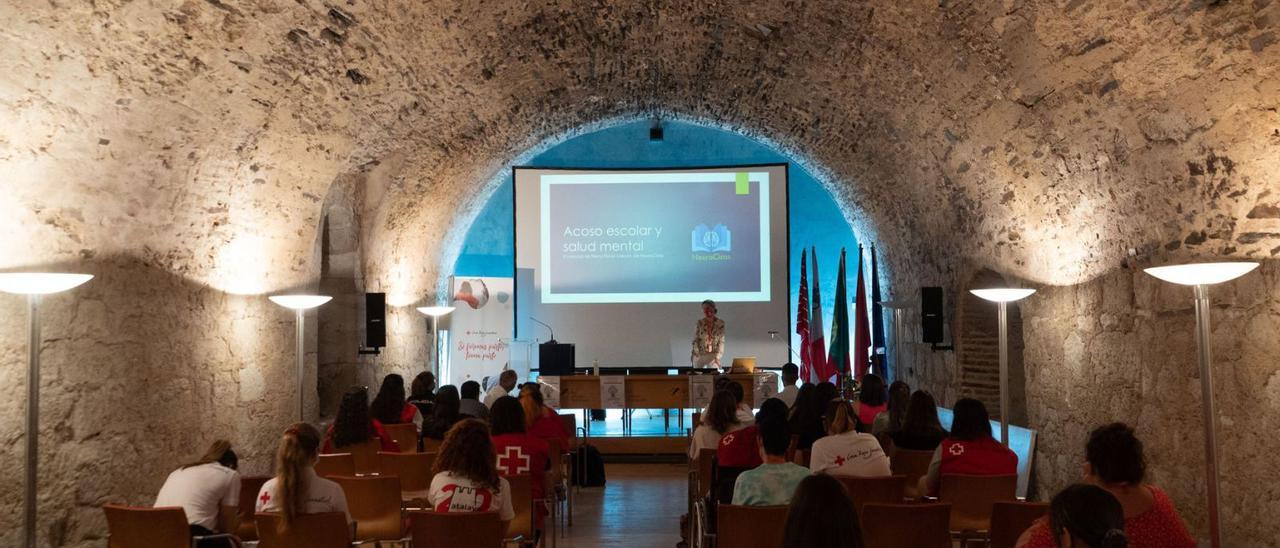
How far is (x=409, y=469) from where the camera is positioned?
5.57 metres

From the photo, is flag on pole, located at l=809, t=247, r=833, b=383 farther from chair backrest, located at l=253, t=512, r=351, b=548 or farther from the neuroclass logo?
chair backrest, located at l=253, t=512, r=351, b=548

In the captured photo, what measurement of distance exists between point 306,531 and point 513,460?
1567 mm

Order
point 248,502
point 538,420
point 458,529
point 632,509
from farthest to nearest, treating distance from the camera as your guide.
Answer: point 632,509, point 538,420, point 248,502, point 458,529

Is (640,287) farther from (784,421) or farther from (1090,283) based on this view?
(784,421)

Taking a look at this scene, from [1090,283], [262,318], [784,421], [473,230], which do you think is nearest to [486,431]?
[784,421]

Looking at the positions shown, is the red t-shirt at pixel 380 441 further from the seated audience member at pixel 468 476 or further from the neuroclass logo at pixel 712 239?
the neuroclass logo at pixel 712 239

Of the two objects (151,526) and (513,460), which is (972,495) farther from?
(151,526)

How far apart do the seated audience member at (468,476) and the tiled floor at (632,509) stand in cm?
Result: 256

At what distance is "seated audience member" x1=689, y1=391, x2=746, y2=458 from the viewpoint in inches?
236

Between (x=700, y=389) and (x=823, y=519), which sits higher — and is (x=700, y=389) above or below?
below

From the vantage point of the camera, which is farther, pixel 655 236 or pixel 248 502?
pixel 655 236

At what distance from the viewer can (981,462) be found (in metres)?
4.87

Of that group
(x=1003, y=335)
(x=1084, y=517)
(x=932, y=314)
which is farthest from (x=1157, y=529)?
(x=932, y=314)

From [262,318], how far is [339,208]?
2.03m
